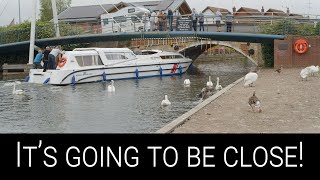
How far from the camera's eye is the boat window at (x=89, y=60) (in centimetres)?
3187

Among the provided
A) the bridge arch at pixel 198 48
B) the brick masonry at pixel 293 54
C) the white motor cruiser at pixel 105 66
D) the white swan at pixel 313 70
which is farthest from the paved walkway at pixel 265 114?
the bridge arch at pixel 198 48

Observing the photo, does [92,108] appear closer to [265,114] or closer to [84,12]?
[265,114]

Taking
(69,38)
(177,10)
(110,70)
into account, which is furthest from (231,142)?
(177,10)

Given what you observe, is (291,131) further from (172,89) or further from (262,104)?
(172,89)

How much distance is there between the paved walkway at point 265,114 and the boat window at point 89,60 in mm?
13629

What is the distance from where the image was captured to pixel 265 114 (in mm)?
14086

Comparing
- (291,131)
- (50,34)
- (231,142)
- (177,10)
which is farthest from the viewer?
(177,10)

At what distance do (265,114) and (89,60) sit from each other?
19.9 m

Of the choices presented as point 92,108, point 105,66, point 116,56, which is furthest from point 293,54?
→ point 92,108

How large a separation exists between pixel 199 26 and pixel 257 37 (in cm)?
548

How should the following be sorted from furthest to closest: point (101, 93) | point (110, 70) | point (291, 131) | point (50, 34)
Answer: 1. point (50, 34)
2. point (110, 70)
3. point (101, 93)
4. point (291, 131)

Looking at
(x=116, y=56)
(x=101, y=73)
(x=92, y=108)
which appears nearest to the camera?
(x=92, y=108)

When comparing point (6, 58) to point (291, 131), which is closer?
point (291, 131)

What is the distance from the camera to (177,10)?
2472 inches
